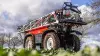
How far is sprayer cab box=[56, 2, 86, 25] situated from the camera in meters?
12.5

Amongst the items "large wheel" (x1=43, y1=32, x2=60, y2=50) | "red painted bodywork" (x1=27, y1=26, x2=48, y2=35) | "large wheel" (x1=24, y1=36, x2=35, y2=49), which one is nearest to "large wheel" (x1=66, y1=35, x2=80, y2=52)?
"large wheel" (x1=43, y1=32, x2=60, y2=50)

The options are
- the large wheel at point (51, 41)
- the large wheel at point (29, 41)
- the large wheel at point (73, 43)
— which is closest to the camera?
the large wheel at point (51, 41)

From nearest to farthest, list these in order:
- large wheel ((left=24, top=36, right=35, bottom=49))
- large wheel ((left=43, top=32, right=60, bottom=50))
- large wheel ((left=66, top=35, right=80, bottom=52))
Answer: large wheel ((left=43, top=32, right=60, bottom=50)) < large wheel ((left=66, top=35, right=80, bottom=52)) < large wheel ((left=24, top=36, right=35, bottom=49))

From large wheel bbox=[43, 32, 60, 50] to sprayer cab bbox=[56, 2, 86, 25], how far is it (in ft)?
2.50

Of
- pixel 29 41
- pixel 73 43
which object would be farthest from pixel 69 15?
pixel 29 41

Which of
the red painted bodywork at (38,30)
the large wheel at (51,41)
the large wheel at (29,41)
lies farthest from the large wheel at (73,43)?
the large wheel at (29,41)

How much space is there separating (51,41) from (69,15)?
1.43m

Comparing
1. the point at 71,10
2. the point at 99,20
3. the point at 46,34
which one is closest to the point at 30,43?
the point at 46,34

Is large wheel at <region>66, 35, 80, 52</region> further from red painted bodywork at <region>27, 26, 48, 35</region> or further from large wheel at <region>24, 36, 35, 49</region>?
large wheel at <region>24, 36, 35, 49</region>

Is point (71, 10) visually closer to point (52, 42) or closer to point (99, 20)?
point (52, 42)

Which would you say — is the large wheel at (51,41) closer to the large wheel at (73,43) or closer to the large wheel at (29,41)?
the large wheel at (73,43)

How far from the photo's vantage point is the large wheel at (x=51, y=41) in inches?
480

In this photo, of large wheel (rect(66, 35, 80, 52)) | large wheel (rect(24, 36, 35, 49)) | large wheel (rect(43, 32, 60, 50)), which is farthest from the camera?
large wheel (rect(24, 36, 35, 49))

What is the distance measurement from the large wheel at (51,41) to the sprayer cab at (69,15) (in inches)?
30.0
